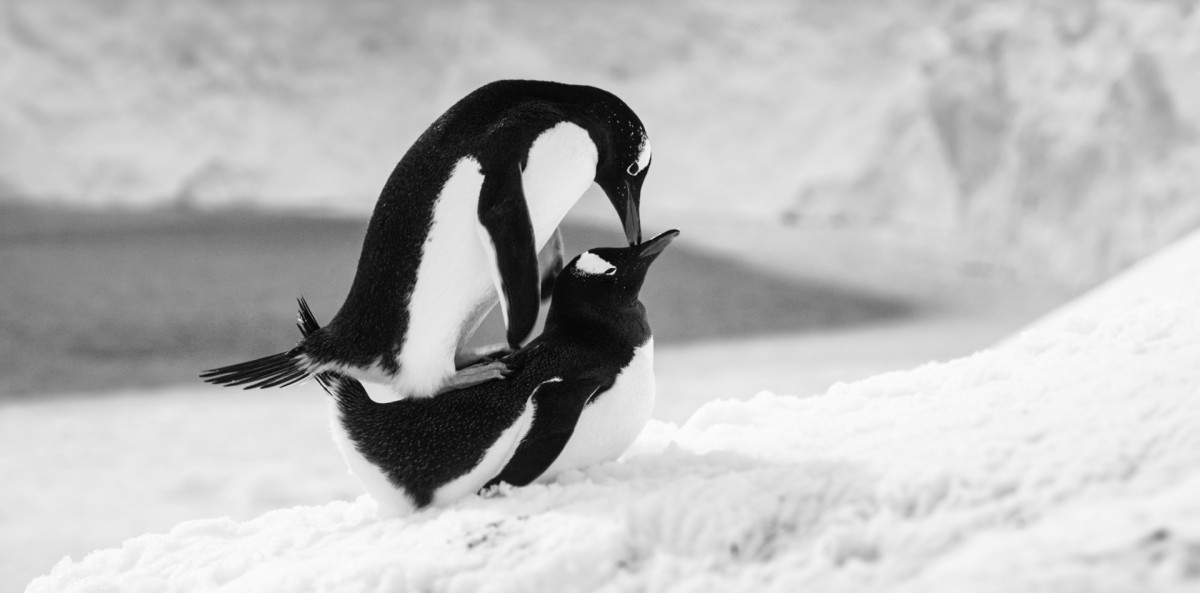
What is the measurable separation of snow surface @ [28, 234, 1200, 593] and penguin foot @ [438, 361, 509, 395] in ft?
0.32

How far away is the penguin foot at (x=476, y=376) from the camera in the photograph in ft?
3.13

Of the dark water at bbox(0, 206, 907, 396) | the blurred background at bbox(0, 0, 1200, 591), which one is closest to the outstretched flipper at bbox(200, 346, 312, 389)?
the blurred background at bbox(0, 0, 1200, 591)

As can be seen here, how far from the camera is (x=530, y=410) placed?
3.03 ft

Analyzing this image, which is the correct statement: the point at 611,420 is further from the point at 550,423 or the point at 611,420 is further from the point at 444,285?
the point at 444,285

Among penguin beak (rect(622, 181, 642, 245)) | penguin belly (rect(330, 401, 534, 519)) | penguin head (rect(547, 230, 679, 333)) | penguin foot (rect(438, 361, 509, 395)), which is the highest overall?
penguin beak (rect(622, 181, 642, 245))

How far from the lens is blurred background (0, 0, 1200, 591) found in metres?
2.68

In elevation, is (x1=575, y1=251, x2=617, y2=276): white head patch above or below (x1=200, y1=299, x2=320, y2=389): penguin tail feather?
above

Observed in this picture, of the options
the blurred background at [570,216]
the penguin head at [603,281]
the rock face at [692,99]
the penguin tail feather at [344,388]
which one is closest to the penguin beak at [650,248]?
the penguin head at [603,281]

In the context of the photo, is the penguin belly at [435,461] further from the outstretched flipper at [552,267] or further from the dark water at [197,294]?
the dark water at [197,294]

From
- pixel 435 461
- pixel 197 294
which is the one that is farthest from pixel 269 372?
pixel 197 294

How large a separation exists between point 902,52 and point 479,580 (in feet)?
16.3

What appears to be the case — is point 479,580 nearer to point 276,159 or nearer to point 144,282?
point 144,282

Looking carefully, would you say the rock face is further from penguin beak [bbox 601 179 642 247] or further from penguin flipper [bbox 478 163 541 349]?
penguin flipper [bbox 478 163 541 349]

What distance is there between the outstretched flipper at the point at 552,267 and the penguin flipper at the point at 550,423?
0.44 feet
